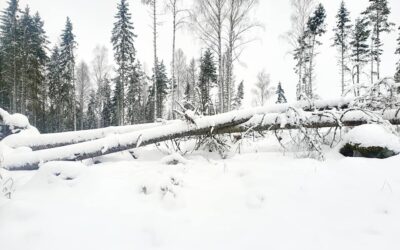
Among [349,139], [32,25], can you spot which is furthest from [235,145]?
[32,25]

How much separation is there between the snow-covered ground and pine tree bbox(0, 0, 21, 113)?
20.5 metres

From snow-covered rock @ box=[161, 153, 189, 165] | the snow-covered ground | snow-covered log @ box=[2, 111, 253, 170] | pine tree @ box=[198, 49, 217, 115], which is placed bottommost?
the snow-covered ground

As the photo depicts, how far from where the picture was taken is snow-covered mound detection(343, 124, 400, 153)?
12.2 ft

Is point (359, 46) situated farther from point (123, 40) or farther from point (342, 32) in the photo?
point (123, 40)

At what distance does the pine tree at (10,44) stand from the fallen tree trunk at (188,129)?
60.3ft

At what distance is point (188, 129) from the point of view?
480 centimetres

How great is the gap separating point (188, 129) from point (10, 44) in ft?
70.5

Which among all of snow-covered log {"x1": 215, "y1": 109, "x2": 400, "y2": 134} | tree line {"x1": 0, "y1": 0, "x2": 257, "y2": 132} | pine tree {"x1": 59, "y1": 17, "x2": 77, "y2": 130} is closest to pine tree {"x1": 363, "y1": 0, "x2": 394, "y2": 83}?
tree line {"x1": 0, "y1": 0, "x2": 257, "y2": 132}

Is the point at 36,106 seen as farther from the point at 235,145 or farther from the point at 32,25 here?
the point at 235,145

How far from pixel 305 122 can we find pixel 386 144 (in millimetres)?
1210

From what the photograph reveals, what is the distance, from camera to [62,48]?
26828 millimetres

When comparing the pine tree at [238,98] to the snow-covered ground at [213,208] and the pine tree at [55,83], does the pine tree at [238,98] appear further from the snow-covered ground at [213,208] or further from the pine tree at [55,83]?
the snow-covered ground at [213,208]

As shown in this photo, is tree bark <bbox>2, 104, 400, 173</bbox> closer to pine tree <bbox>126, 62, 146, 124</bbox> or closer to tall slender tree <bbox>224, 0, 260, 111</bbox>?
tall slender tree <bbox>224, 0, 260, 111</bbox>

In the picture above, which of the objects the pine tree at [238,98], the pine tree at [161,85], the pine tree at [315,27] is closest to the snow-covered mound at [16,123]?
the pine tree at [315,27]
